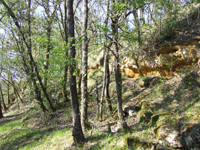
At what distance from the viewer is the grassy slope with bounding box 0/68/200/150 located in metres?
5.38

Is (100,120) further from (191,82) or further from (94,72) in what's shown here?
(94,72)

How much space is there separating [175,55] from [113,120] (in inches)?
244

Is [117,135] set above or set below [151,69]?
below

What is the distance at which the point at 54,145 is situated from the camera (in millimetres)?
6250

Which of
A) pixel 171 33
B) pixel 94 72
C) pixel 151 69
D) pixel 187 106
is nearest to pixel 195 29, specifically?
pixel 171 33

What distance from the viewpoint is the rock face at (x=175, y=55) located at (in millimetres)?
8648

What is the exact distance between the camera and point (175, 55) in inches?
364

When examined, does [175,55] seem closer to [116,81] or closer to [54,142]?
[116,81]

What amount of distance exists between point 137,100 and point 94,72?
9.04 m

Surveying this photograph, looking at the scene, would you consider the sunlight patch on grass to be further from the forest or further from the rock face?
the rock face

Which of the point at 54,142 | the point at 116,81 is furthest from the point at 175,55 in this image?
the point at 54,142

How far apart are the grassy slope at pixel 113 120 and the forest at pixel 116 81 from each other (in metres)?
0.04

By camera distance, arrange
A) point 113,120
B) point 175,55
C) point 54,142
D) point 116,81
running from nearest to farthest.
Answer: point 116,81, point 54,142, point 113,120, point 175,55

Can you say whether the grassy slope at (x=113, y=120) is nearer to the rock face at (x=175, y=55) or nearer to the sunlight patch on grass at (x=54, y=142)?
the sunlight patch on grass at (x=54, y=142)
